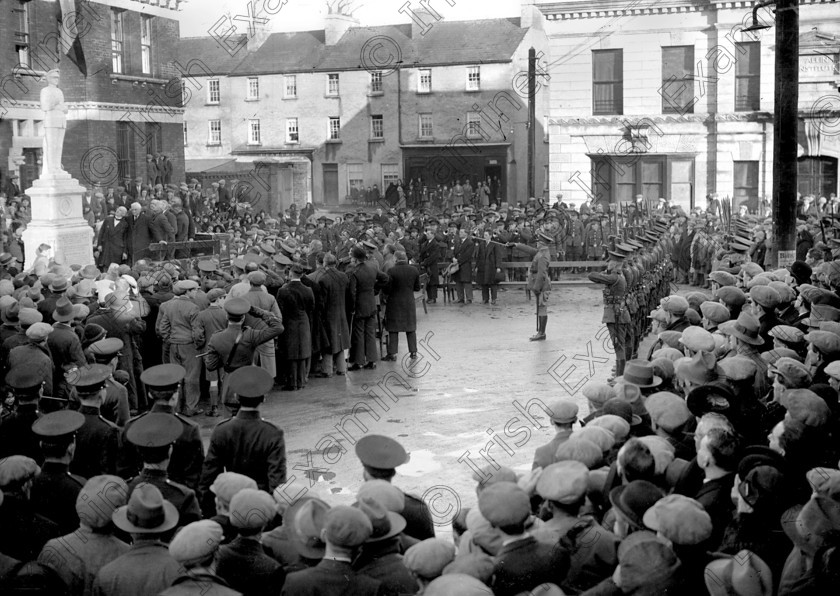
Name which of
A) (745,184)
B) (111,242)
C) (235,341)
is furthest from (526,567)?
(745,184)

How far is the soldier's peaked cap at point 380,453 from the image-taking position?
5926 millimetres

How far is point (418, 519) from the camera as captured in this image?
234 inches

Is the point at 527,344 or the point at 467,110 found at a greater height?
the point at 467,110

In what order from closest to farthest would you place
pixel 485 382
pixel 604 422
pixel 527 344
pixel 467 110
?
pixel 604 422
pixel 485 382
pixel 527 344
pixel 467 110

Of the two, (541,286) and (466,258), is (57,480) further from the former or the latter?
(466,258)

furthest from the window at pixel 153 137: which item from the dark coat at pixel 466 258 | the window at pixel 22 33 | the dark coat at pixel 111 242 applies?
the dark coat at pixel 466 258

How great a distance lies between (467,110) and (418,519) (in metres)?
46.4

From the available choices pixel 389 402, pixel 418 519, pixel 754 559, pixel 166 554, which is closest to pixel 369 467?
pixel 418 519

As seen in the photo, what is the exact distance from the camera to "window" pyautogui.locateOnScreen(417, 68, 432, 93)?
51.6 m

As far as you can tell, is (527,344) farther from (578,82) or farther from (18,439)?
(578,82)

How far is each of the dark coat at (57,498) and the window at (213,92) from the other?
173 feet

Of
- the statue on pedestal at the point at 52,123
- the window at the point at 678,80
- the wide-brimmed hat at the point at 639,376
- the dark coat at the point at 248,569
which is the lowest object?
the dark coat at the point at 248,569

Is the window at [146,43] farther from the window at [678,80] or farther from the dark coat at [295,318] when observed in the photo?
the dark coat at [295,318]

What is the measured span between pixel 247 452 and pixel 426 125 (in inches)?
1822
